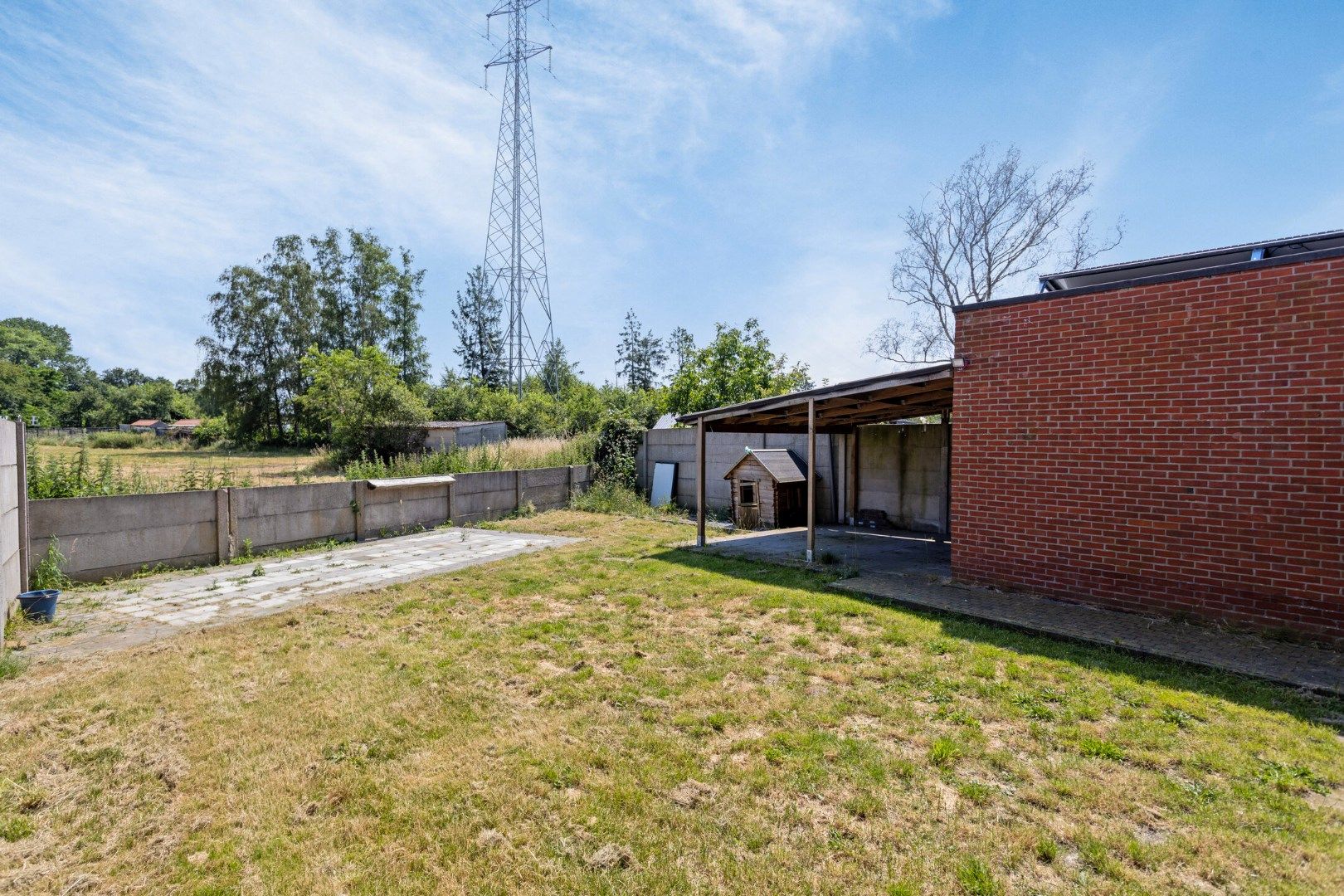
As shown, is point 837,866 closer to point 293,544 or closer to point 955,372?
point 955,372

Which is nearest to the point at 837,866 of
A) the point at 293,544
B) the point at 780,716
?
the point at 780,716

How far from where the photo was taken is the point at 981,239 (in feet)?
62.0

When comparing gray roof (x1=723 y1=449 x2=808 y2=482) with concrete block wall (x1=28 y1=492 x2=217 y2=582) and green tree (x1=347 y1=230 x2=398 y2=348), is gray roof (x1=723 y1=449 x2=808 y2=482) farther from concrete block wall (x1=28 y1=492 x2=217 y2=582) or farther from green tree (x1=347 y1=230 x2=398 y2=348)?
green tree (x1=347 y1=230 x2=398 y2=348)

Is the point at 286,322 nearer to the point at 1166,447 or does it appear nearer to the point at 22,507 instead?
the point at 22,507

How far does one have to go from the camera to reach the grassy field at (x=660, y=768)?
2.05 metres

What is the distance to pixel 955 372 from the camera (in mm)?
5969

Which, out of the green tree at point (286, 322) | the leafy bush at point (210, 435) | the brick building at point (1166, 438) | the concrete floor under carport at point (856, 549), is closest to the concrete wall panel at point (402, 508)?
the concrete floor under carport at point (856, 549)

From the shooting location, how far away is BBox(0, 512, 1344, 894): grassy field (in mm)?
2047

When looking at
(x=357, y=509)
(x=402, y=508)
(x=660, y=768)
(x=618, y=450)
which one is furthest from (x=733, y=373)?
(x=660, y=768)

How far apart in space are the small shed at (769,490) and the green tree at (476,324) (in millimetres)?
33079

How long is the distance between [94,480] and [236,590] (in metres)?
2.47

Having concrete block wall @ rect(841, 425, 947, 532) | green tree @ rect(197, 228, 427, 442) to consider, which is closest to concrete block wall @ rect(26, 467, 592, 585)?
concrete block wall @ rect(841, 425, 947, 532)

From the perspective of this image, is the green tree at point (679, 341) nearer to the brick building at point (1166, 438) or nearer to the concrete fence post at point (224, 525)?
the concrete fence post at point (224, 525)

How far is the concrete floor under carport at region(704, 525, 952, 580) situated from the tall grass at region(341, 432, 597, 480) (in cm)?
542
